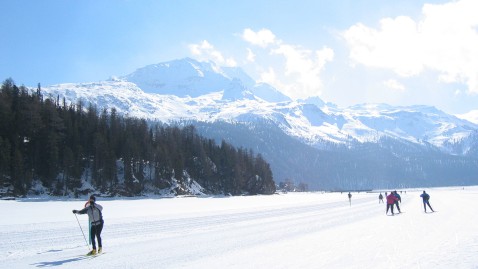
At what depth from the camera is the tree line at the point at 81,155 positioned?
75188 millimetres

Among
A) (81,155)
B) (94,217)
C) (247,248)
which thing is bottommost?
(247,248)

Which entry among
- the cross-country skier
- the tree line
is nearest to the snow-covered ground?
the cross-country skier

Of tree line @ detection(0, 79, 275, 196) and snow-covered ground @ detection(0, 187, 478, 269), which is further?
tree line @ detection(0, 79, 275, 196)

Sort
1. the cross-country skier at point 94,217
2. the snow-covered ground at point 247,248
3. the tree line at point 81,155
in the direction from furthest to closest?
1. the tree line at point 81,155
2. the cross-country skier at point 94,217
3. the snow-covered ground at point 247,248

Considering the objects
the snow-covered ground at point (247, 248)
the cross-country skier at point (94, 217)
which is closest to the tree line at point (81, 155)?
the snow-covered ground at point (247, 248)

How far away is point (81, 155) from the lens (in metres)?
83.4

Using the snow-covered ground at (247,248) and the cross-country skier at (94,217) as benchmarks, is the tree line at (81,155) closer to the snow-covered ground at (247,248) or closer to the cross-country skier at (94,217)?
the snow-covered ground at (247,248)

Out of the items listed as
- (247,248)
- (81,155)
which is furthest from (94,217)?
(81,155)

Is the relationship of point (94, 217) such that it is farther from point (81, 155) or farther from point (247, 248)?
point (81, 155)

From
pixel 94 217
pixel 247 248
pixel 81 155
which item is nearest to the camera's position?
pixel 94 217

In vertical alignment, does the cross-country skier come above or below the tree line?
below

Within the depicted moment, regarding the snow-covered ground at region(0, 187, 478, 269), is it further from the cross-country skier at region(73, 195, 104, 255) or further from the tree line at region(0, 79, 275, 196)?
the tree line at region(0, 79, 275, 196)

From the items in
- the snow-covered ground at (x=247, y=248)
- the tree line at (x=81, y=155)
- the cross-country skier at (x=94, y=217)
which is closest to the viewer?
the snow-covered ground at (x=247, y=248)

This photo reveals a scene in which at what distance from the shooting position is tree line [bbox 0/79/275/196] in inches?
2960
